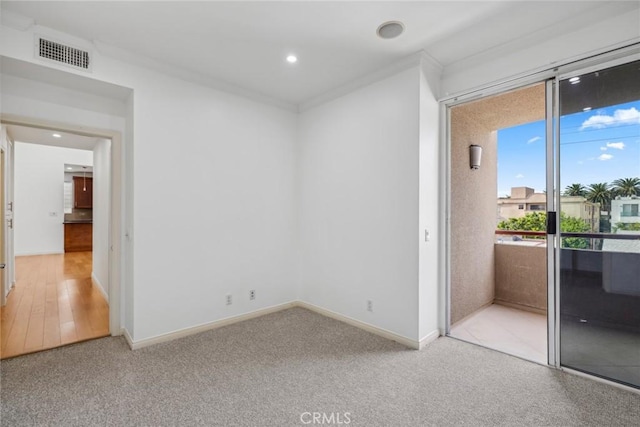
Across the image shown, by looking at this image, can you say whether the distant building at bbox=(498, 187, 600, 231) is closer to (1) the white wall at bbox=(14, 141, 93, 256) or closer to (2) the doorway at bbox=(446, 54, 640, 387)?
(2) the doorway at bbox=(446, 54, 640, 387)

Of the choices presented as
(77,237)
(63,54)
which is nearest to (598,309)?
(63,54)

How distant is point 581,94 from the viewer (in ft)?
7.64

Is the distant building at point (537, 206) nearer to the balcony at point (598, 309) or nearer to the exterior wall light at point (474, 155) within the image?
the balcony at point (598, 309)

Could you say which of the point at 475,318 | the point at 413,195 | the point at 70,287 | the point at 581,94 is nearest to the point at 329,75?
the point at 413,195

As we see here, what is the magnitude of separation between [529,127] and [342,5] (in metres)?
3.37

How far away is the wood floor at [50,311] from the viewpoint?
288cm

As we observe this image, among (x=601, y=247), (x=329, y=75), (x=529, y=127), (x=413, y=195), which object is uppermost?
(x=329, y=75)

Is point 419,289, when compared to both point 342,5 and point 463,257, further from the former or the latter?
point 342,5

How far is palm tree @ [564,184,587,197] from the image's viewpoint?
2334mm

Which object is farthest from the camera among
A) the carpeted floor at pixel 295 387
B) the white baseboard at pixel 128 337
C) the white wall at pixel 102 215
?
the white wall at pixel 102 215

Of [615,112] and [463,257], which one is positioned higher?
[615,112]

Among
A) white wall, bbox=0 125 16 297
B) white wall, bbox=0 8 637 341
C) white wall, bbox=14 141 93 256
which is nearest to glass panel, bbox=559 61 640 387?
white wall, bbox=0 8 637 341

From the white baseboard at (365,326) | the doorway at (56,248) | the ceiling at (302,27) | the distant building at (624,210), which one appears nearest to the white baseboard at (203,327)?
the white baseboard at (365,326)

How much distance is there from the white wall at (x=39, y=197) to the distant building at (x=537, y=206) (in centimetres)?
1036
